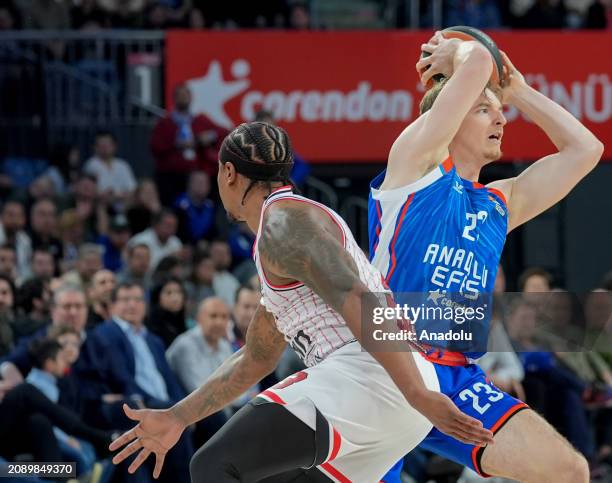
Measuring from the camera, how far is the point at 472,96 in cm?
520

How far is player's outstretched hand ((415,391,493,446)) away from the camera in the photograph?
4.09m

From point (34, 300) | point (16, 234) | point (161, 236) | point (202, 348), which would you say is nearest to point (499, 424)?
point (202, 348)

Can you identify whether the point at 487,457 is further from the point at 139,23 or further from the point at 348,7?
the point at 348,7

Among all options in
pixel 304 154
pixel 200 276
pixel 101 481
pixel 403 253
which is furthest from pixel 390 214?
pixel 304 154

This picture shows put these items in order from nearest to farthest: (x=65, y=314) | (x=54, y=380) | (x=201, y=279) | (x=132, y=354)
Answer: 1. (x=54, y=380)
2. (x=132, y=354)
3. (x=65, y=314)
4. (x=201, y=279)

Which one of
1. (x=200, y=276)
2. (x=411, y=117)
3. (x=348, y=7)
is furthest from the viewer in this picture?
(x=348, y=7)

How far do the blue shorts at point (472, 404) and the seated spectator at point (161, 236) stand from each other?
731 cm

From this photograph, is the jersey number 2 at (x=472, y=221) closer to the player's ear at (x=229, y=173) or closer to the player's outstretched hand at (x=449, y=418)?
the player's ear at (x=229, y=173)

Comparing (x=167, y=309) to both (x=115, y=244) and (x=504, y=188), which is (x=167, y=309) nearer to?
(x=115, y=244)

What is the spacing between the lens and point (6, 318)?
980 centimetres

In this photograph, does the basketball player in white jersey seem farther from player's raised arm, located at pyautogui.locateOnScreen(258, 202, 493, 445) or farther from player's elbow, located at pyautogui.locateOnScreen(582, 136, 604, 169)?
player's elbow, located at pyautogui.locateOnScreen(582, 136, 604, 169)

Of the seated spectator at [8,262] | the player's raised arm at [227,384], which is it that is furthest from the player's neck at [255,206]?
the seated spectator at [8,262]

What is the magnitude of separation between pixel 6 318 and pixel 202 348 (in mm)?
1552

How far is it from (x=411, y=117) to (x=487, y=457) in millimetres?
8939
